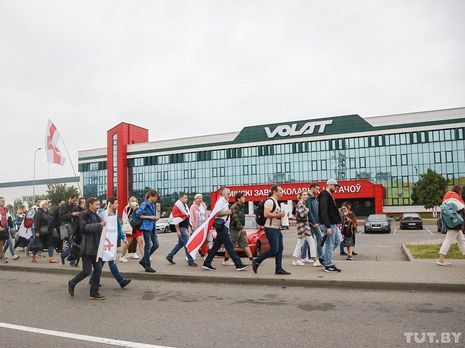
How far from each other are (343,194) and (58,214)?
4938 cm

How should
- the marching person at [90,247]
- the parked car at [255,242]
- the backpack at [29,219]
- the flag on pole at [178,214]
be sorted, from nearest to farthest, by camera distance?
1. the marching person at [90,247]
2. the flag on pole at [178,214]
3. the parked car at [255,242]
4. the backpack at [29,219]

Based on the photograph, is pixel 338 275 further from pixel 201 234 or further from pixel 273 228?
pixel 201 234

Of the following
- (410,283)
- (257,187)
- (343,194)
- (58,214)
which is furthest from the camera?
(257,187)

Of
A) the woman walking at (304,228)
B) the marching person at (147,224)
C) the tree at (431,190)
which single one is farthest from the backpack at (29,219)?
the tree at (431,190)

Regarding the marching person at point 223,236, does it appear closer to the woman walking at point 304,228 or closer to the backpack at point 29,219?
the woman walking at point 304,228

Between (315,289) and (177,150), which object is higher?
(177,150)

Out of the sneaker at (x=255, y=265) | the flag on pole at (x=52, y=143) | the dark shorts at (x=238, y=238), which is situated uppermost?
the flag on pole at (x=52, y=143)

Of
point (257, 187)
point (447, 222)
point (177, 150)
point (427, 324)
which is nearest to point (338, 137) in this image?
point (257, 187)

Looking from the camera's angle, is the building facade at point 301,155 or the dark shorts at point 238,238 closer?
the dark shorts at point 238,238

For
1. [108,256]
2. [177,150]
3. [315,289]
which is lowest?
[315,289]

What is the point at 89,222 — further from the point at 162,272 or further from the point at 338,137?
the point at 338,137

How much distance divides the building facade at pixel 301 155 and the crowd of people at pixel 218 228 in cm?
5946

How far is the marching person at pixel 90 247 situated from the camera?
6.98m

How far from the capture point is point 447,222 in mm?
8586
